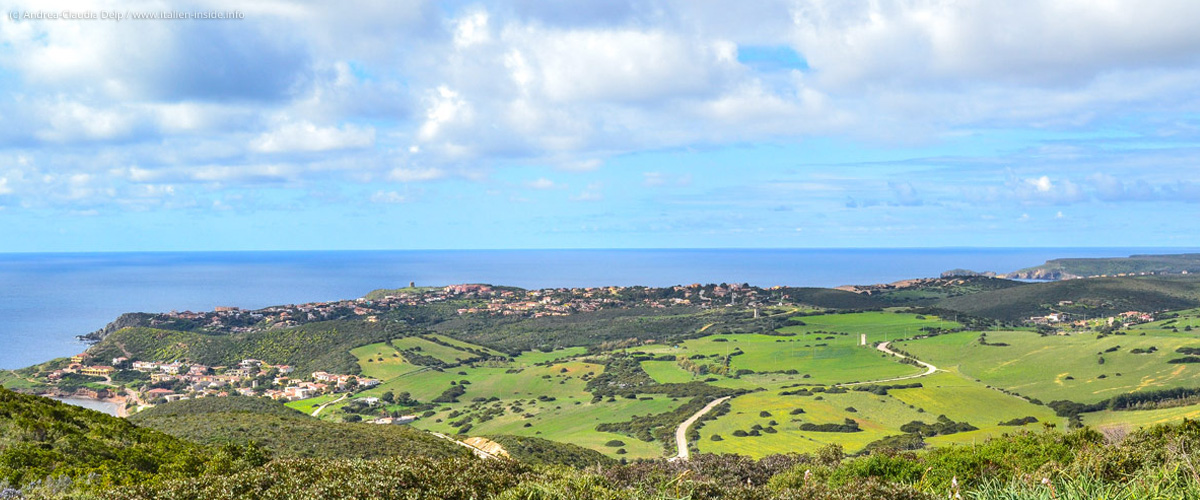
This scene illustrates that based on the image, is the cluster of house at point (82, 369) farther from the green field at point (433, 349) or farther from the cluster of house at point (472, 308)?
the green field at point (433, 349)

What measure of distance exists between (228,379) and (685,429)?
205ft

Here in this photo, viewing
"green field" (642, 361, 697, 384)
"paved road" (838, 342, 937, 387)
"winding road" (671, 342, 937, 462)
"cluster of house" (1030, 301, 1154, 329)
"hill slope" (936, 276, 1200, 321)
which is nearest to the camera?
"winding road" (671, 342, 937, 462)

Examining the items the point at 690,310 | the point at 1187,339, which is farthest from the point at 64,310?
the point at 1187,339

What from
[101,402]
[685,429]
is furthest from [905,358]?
[101,402]

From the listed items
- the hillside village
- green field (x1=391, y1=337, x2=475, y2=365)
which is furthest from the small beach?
the hillside village

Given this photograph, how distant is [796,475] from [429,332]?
112m

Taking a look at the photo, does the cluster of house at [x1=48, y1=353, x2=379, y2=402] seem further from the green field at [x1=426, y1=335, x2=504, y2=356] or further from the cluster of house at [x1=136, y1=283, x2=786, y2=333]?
the cluster of house at [x1=136, y1=283, x2=786, y2=333]

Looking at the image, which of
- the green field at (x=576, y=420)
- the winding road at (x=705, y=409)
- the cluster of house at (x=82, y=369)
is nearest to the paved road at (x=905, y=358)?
the winding road at (x=705, y=409)

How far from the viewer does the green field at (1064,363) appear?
7125 cm

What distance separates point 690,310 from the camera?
157250mm

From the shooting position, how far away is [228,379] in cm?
8981

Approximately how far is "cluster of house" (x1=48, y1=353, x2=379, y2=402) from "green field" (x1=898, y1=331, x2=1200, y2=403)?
2956 inches

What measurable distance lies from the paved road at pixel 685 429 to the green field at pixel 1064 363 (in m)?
32.4

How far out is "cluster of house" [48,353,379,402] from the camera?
81000 mm
